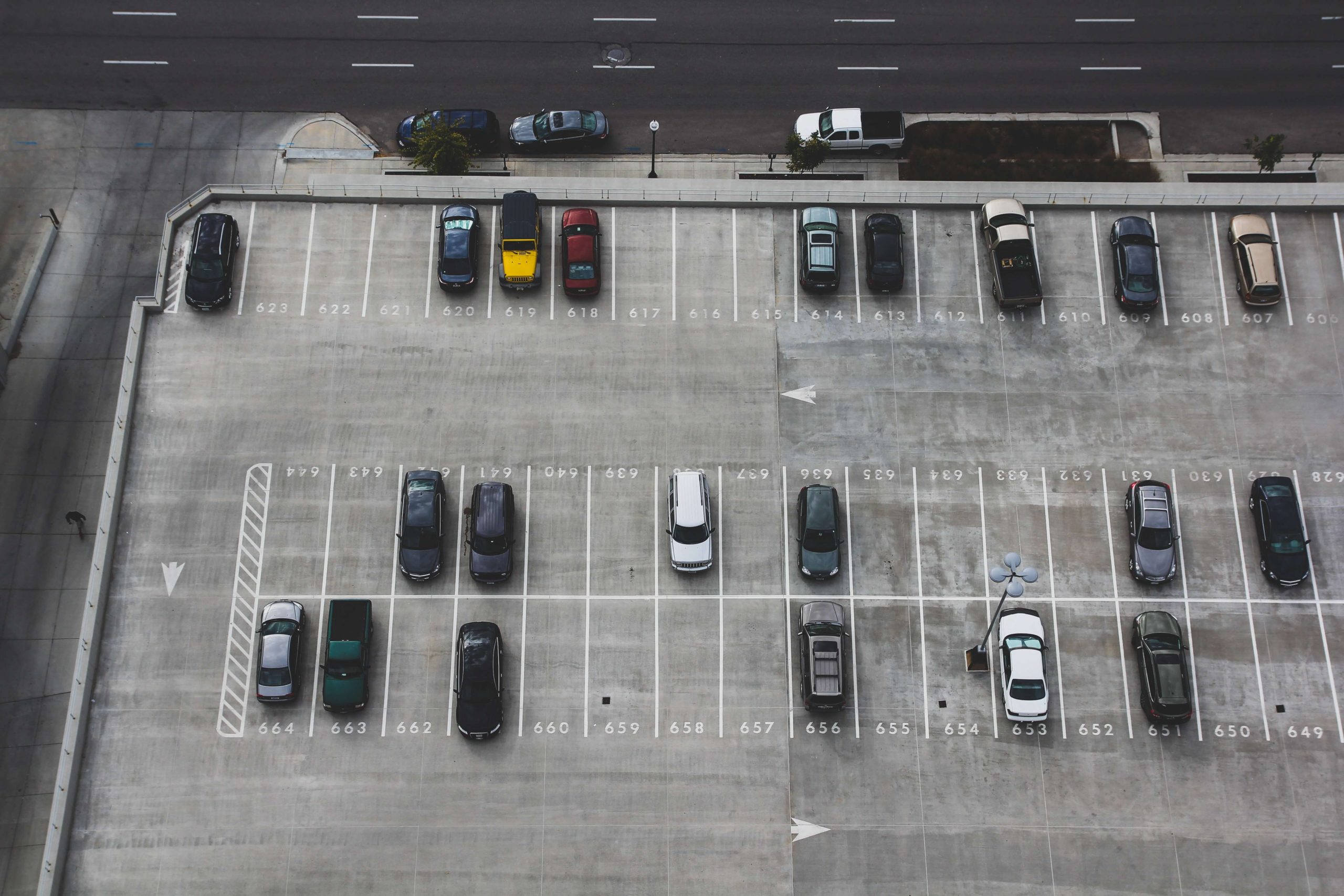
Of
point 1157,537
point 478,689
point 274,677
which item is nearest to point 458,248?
point 478,689

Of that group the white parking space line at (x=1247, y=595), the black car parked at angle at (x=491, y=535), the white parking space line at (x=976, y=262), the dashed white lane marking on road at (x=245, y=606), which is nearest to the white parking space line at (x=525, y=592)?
the black car parked at angle at (x=491, y=535)

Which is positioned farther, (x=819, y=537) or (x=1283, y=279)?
(x=1283, y=279)

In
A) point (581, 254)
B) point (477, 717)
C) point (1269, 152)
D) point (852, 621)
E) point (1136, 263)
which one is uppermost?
point (1269, 152)

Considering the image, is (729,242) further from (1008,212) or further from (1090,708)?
(1090,708)

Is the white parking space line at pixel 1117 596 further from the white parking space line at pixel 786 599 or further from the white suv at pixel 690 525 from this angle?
the white suv at pixel 690 525

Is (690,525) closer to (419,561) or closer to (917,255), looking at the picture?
(419,561)

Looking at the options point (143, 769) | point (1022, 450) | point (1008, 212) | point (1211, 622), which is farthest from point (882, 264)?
point (143, 769)

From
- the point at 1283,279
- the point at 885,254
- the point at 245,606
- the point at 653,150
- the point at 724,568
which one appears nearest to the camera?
the point at 245,606

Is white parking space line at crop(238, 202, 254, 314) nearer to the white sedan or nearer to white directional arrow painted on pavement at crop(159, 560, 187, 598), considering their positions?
white directional arrow painted on pavement at crop(159, 560, 187, 598)
